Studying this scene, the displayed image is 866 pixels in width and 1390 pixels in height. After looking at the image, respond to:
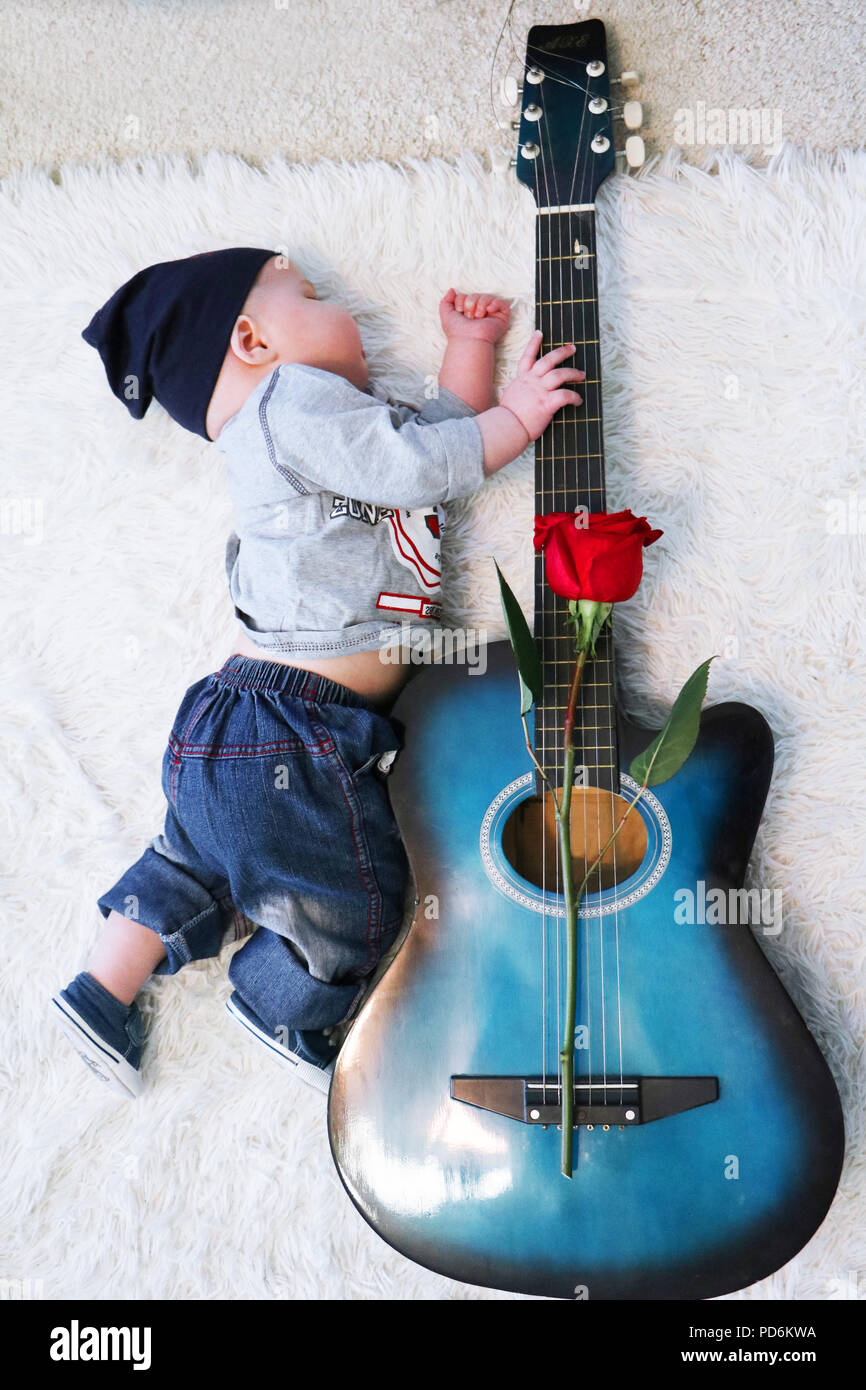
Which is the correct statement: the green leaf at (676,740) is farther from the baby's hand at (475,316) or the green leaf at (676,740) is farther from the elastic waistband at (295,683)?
A: the baby's hand at (475,316)

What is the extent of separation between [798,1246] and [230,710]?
0.88 m

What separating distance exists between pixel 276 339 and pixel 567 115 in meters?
0.47

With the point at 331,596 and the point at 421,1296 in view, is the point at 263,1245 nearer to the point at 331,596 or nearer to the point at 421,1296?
the point at 421,1296

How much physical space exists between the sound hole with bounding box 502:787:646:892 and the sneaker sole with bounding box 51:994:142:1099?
0.59 metres

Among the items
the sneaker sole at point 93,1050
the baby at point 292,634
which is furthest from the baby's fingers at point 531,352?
Answer: the sneaker sole at point 93,1050

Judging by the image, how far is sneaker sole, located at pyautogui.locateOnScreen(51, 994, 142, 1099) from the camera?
1.22m

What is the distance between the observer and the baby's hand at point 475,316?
1260mm

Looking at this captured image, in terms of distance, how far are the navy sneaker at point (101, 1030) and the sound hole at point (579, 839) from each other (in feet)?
1.88

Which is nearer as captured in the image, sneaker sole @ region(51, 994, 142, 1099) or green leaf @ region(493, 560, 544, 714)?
green leaf @ region(493, 560, 544, 714)

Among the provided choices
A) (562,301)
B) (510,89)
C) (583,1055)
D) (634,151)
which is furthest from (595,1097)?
(510,89)

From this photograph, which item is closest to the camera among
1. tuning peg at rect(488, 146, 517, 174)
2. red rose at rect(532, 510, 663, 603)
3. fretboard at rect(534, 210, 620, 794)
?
red rose at rect(532, 510, 663, 603)

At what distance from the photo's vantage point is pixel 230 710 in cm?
119

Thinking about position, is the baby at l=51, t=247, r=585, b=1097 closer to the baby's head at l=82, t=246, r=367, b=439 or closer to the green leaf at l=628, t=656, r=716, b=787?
the baby's head at l=82, t=246, r=367, b=439

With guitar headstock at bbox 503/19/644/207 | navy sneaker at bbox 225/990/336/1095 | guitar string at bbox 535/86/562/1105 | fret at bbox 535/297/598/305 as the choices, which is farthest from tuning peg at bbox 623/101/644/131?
navy sneaker at bbox 225/990/336/1095
